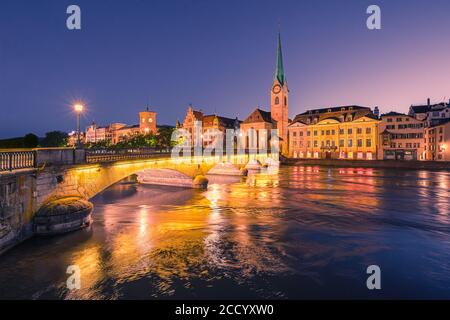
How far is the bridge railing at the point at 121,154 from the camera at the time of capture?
24469mm

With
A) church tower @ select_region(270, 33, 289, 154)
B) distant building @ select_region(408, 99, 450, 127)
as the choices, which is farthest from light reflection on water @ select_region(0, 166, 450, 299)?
church tower @ select_region(270, 33, 289, 154)

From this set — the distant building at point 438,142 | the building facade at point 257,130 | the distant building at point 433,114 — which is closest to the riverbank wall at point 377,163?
the distant building at point 438,142

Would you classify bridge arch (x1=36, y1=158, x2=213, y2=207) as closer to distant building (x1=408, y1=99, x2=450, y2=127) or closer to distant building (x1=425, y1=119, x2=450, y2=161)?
distant building (x1=425, y1=119, x2=450, y2=161)

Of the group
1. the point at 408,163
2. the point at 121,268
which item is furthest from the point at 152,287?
the point at 408,163

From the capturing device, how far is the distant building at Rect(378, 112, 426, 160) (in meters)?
81.4

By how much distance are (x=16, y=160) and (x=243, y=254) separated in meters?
14.3

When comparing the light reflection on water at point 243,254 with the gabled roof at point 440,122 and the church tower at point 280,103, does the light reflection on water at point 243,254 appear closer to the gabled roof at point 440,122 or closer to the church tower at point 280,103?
the gabled roof at point 440,122

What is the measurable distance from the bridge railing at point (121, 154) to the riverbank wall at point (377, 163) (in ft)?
206

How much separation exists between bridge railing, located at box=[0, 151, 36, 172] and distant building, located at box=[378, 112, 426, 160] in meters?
90.1

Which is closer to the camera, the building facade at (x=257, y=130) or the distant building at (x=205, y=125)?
the building facade at (x=257, y=130)

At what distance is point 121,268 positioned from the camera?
14609 millimetres

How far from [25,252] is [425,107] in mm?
112109

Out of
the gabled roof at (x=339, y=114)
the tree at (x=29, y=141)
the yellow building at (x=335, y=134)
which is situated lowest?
the tree at (x=29, y=141)
